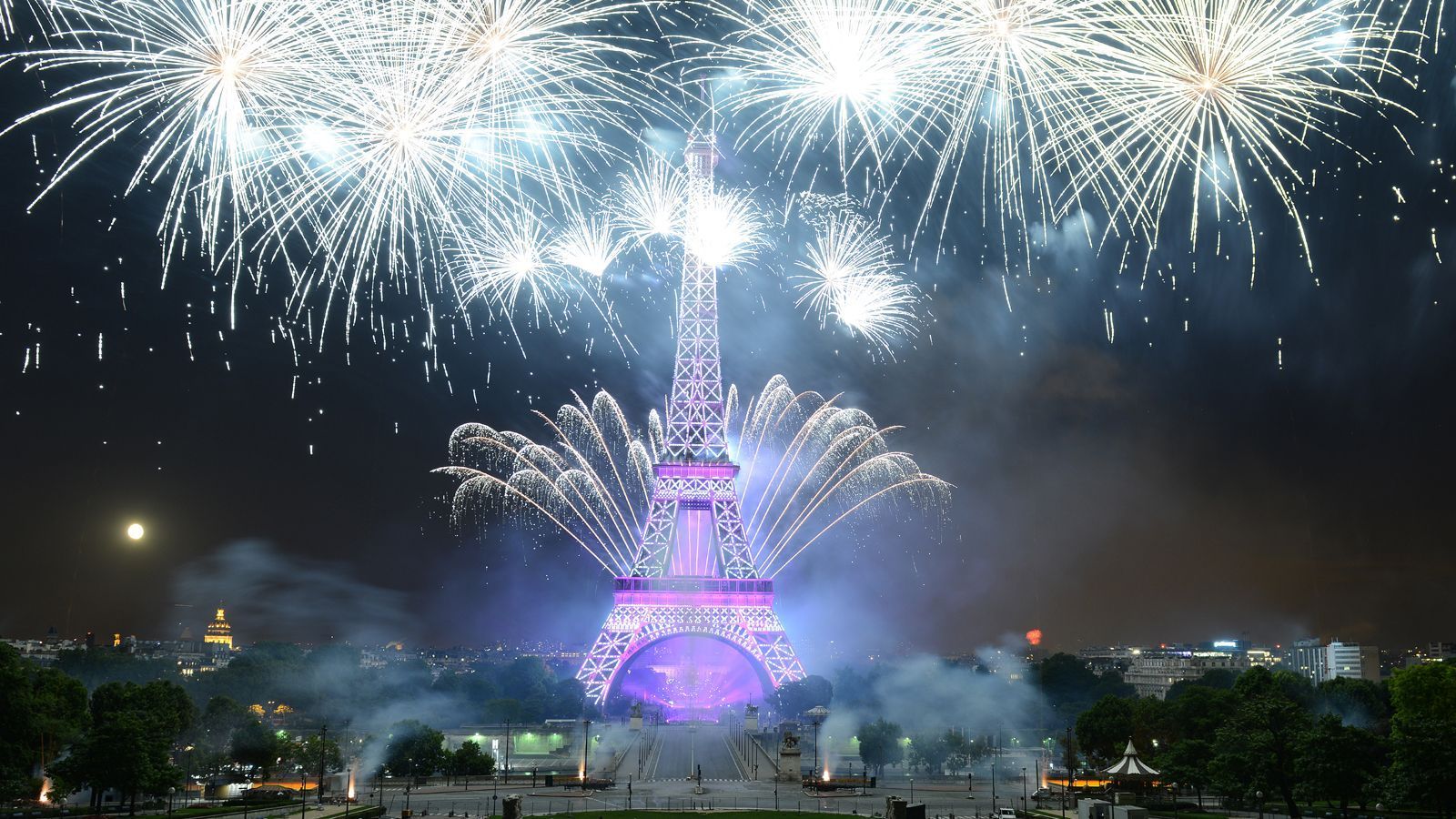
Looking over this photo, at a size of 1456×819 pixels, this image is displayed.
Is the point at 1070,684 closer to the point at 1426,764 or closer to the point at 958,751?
the point at 958,751

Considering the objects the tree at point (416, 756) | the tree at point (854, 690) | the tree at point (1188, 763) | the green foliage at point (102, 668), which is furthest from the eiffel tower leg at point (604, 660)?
the tree at point (1188, 763)

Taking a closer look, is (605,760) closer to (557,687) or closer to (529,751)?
(529,751)

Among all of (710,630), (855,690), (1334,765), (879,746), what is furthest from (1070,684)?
(1334,765)

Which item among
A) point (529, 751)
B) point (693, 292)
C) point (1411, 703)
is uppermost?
point (693, 292)

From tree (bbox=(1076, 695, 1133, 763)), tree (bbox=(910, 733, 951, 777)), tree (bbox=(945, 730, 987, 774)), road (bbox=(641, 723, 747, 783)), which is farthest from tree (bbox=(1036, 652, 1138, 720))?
tree (bbox=(910, 733, 951, 777))

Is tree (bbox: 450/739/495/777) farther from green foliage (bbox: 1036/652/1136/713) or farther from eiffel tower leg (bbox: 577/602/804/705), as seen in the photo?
green foliage (bbox: 1036/652/1136/713)

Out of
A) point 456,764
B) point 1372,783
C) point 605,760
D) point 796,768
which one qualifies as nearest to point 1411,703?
point 1372,783

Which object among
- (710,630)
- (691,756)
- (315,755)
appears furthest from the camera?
(710,630)
